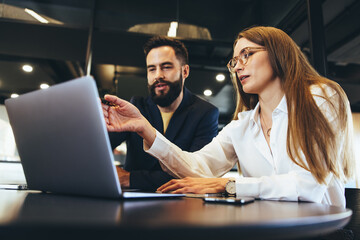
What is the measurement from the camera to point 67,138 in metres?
0.62

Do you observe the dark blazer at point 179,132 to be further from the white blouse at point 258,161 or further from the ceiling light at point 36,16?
the ceiling light at point 36,16

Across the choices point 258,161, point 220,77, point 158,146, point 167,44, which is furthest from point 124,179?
point 220,77

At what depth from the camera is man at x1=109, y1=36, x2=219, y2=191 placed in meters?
1.94

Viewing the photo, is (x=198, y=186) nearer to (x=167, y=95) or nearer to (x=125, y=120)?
(x=125, y=120)

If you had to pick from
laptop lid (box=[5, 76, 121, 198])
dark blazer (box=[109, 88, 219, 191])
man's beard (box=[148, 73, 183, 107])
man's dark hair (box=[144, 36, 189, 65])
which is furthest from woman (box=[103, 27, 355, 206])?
man's dark hair (box=[144, 36, 189, 65])

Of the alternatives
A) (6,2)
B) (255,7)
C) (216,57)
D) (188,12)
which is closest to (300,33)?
(255,7)

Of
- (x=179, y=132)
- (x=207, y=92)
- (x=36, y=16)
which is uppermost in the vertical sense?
(x=36, y=16)

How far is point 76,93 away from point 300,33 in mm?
3321

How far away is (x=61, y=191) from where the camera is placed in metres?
0.75

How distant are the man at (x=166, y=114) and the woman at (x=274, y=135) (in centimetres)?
40

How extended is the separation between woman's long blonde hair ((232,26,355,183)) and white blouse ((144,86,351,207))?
4 centimetres

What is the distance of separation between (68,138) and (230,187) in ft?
2.01

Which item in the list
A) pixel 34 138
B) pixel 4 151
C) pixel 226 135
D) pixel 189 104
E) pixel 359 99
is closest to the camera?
pixel 34 138

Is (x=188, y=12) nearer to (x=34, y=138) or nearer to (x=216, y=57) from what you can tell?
(x=216, y=57)
